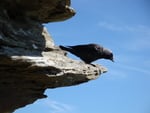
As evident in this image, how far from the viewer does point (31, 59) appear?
14.0 m

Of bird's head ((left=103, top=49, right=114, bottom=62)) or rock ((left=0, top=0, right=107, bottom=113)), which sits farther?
bird's head ((left=103, top=49, right=114, bottom=62))

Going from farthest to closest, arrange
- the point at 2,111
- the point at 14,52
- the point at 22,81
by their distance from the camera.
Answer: the point at 2,111 → the point at 22,81 → the point at 14,52

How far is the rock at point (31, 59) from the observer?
14.1m

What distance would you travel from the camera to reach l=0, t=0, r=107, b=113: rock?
46.1ft

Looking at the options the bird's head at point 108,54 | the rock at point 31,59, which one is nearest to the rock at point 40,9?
the rock at point 31,59

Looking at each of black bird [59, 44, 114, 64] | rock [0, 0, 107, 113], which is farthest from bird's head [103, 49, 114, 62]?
rock [0, 0, 107, 113]

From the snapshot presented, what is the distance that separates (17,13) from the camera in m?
15.6

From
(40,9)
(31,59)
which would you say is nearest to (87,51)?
(40,9)

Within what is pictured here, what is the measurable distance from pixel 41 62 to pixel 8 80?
127 cm

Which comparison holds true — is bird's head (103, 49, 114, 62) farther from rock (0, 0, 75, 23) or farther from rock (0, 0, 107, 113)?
rock (0, 0, 75, 23)

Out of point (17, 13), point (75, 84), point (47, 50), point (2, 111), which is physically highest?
point (17, 13)

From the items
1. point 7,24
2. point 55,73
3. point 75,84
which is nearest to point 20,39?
point 7,24

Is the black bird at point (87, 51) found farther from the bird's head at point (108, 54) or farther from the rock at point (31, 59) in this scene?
the rock at point (31, 59)

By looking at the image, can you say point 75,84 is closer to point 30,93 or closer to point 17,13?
point 30,93
